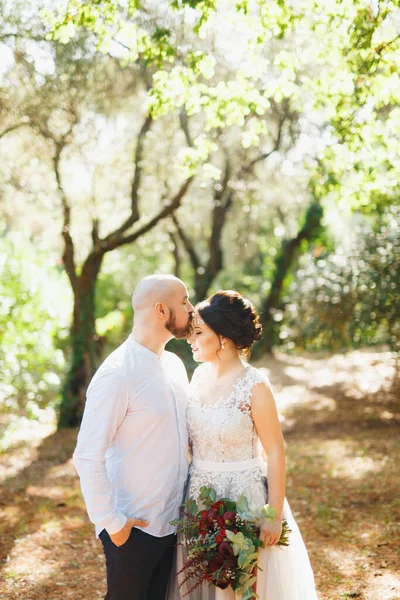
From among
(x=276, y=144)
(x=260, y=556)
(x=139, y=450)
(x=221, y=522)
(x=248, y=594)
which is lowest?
(x=248, y=594)

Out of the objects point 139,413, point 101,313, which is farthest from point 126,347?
point 101,313

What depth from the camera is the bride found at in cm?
308

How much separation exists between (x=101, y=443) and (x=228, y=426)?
0.66m

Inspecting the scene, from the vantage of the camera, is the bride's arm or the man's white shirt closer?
the man's white shirt

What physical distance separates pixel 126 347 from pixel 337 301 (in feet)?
27.3

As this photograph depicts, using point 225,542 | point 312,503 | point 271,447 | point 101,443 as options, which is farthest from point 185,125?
point 225,542

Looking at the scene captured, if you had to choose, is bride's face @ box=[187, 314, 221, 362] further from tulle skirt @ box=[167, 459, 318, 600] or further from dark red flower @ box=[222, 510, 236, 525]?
dark red flower @ box=[222, 510, 236, 525]

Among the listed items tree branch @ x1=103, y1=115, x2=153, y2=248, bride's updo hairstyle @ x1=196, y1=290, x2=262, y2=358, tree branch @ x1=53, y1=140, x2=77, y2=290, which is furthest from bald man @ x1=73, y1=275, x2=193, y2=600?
tree branch @ x1=103, y1=115, x2=153, y2=248

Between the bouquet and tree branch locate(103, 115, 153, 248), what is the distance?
27.3ft

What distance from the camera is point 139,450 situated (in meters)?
3.06

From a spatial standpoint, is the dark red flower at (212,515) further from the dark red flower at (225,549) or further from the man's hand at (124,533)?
the man's hand at (124,533)

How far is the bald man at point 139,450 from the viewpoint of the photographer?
9.50 ft

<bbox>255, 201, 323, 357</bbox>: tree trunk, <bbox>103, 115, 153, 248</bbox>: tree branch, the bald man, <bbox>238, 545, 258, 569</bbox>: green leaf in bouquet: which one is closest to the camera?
<bbox>238, 545, 258, 569</bbox>: green leaf in bouquet

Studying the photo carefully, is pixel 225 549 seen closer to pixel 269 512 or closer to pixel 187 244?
pixel 269 512
